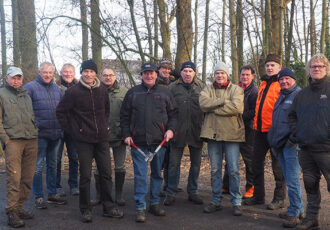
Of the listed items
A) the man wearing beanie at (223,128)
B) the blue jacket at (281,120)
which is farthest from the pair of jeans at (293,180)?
the man wearing beanie at (223,128)

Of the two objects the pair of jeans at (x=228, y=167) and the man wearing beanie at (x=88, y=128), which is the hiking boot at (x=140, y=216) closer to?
the man wearing beanie at (x=88, y=128)

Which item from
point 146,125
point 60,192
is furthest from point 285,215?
point 60,192

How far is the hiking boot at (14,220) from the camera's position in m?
4.92

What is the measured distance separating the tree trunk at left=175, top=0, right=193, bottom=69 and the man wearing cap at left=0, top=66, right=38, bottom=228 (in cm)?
471

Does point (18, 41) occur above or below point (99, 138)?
above

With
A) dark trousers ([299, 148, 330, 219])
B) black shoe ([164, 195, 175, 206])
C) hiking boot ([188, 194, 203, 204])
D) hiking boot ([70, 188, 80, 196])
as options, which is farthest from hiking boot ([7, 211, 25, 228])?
dark trousers ([299, 148, 330, 219])

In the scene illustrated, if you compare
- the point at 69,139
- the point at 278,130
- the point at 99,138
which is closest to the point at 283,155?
the point at 278,130

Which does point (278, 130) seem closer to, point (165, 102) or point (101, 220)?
point (165, 102)

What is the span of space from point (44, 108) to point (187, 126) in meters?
2.33

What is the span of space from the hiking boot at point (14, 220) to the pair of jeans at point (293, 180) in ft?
11.9

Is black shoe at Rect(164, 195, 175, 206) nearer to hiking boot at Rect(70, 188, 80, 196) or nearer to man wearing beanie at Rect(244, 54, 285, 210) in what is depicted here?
man wearing beanie at Rect(244, 54, 285, 210)

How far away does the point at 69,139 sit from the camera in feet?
21.6

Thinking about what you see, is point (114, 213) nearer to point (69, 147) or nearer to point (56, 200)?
point (56, 200)

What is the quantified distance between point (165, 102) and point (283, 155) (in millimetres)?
1856
